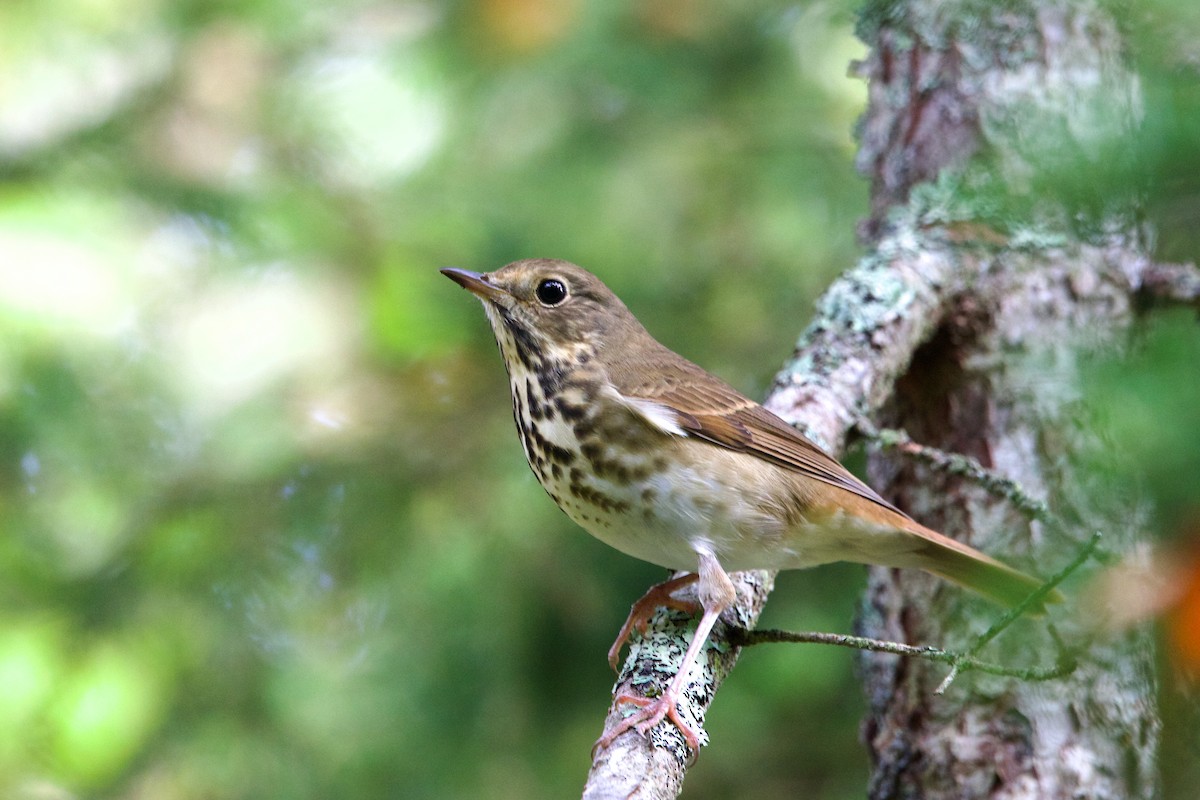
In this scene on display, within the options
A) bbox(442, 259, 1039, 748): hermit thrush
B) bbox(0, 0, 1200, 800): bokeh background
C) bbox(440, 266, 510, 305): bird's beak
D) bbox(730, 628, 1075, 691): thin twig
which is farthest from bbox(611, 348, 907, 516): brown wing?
bbox(0, 0, 1200, 800): bokeh background

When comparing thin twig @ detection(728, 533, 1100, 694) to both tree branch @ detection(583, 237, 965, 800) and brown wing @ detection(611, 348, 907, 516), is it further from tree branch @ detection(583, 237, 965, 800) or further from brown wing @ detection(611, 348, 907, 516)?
brown wing @ detection(611, 348, 907, 516)

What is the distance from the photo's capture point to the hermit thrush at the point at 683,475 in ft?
9.86

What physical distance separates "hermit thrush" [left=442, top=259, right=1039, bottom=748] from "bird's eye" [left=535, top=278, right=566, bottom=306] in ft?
0.08

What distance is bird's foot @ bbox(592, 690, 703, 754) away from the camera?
7.42 feet

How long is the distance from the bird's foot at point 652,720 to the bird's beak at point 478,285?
1466 mm

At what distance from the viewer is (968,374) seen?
3479 mm

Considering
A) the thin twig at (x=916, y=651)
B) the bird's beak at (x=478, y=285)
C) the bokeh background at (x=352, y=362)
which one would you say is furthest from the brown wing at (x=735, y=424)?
the bokeh background at (x=352, y=362)

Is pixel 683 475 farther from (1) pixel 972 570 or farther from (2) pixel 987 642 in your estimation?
(2) pixel 987 642

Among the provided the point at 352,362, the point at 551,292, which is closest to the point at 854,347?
the point at 551,292

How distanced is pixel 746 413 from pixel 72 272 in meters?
2.56

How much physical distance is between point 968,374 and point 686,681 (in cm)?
149

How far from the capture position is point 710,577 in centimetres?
287

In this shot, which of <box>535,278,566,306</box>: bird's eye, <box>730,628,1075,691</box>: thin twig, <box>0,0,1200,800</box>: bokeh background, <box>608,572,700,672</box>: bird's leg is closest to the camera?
<box>730,628,1075,691</box>: thin twig

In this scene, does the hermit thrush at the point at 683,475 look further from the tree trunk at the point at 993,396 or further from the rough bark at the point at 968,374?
the tree trunk at the point at 993,396
